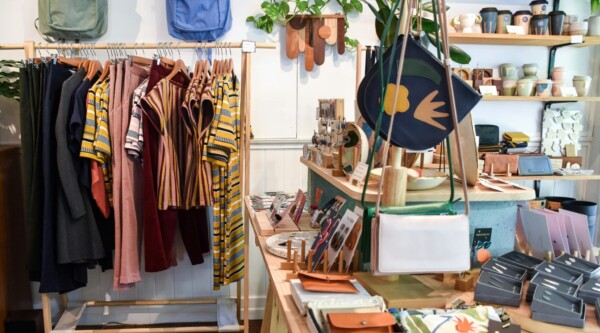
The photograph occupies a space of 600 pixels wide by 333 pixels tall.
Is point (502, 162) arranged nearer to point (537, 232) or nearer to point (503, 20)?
point (503, 20)

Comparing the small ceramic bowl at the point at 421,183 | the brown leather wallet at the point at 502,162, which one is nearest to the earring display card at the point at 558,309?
the small ceramic bowl at the point at 421,183

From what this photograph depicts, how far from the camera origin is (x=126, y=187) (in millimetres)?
2328

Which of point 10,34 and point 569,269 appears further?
point 10,34

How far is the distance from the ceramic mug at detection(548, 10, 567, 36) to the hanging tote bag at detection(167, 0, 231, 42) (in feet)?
6.70

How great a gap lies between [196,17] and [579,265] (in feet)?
7.46

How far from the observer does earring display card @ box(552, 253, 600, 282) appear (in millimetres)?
1275

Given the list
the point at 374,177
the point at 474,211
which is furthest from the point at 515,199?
the point at 374,177

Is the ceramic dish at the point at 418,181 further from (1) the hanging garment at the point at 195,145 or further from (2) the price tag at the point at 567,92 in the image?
(2) the price tag at the point at 567,92

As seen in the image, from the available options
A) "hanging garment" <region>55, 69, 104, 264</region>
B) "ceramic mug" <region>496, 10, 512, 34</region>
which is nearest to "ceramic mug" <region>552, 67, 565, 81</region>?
"ceramic mug" <region>496, 10, 512, 34</region>

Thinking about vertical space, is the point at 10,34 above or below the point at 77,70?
above

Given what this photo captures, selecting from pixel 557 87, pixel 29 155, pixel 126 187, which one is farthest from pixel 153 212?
pixel 557 87

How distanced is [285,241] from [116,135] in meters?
1.15

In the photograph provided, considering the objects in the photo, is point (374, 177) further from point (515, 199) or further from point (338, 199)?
point (515, 199)

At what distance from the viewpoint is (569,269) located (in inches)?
51.3
